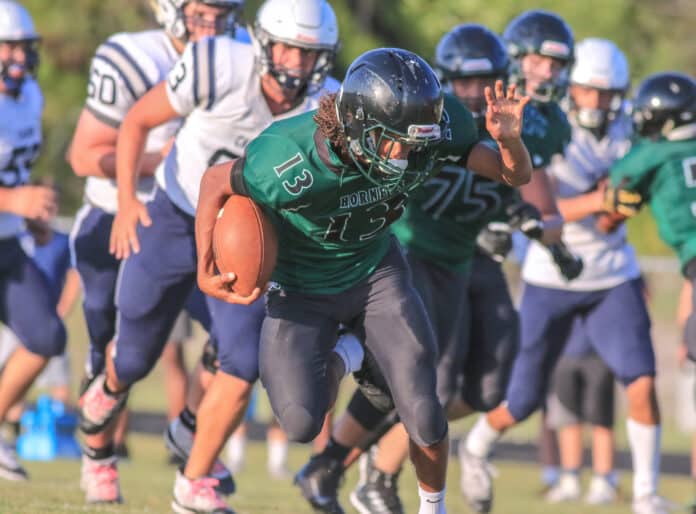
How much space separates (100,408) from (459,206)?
5.68 ft

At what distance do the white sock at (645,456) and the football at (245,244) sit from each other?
275cm

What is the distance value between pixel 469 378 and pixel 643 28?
12.4 meters

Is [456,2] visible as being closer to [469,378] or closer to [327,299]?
[469,378]

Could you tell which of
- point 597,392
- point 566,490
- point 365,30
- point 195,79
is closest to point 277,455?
point 566,490

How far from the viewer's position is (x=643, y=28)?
1836 centimetres

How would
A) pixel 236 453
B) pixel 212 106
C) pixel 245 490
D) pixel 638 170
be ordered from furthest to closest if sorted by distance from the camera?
pixel 236 453
pixel 245 490
pixel 638 170
pixel 212 106

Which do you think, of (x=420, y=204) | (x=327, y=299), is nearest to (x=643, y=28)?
(x=420, y=204)

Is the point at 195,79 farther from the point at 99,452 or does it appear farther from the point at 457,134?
the point at 99,452

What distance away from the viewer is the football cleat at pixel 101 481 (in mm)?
6387

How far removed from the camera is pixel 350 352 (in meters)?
5.35

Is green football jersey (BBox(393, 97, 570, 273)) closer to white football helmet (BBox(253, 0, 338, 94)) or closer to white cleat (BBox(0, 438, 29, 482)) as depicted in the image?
white football helmet (BBox(253, 0, 338, 94))

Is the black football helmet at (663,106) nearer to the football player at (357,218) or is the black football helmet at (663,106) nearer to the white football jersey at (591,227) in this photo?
the white football jersey at (591,227)

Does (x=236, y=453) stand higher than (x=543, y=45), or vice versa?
(x=543, y=45)

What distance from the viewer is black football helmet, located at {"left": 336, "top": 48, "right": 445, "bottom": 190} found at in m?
4.81
